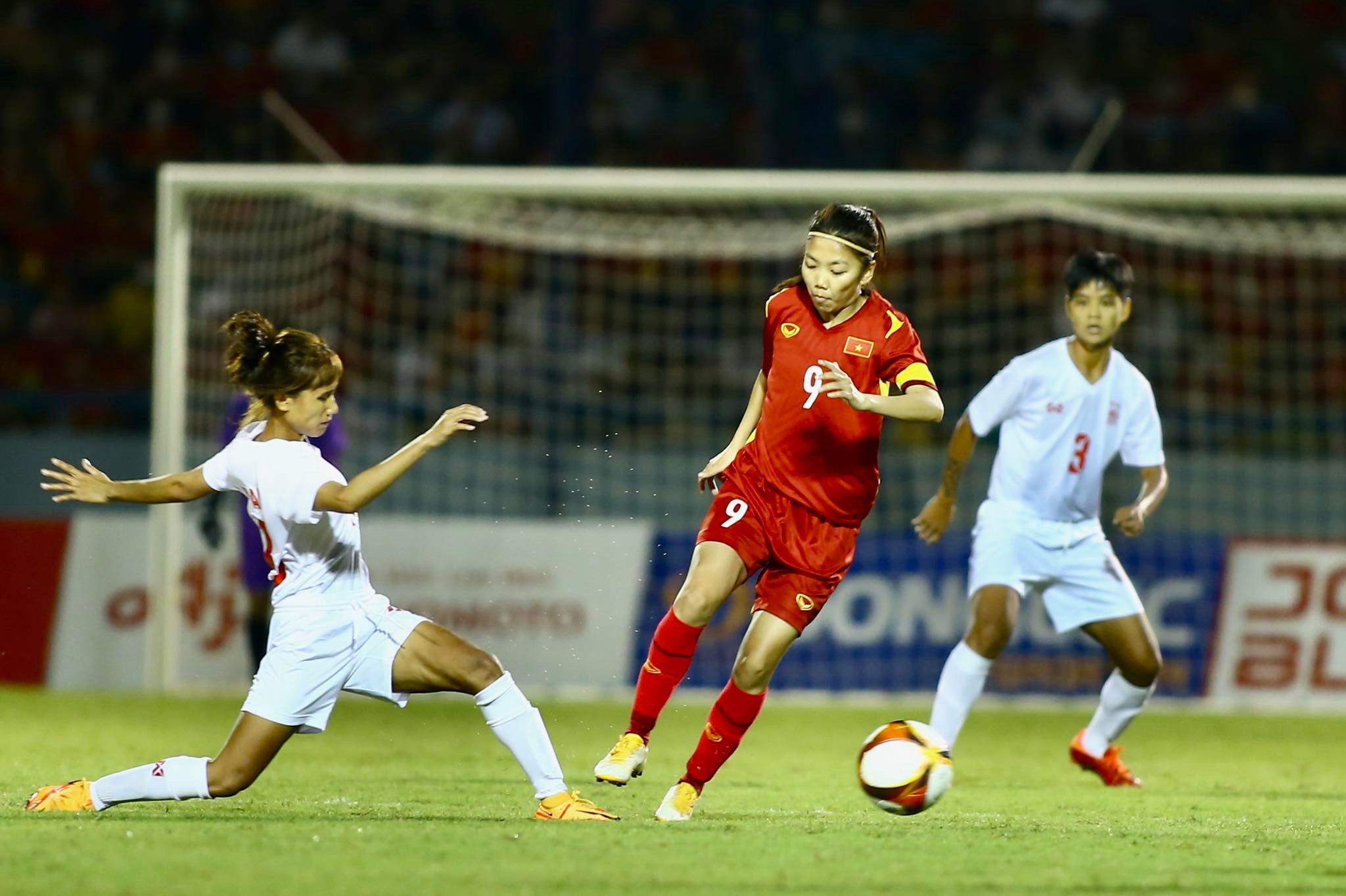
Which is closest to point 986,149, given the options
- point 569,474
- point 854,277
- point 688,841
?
A: point 569,474

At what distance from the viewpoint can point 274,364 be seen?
517cm

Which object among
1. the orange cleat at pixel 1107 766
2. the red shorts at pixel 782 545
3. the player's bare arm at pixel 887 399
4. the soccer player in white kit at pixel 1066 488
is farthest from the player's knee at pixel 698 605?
the orange cleat at pixel 1107 766

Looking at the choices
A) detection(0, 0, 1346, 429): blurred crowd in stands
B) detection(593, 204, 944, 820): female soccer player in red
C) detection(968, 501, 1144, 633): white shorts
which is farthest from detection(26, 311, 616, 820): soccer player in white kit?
detection(0, 0, 1346, 429): blurred crowd in stands

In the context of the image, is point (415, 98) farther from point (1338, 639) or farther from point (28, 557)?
point (1338, 639)

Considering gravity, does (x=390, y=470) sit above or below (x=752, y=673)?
above

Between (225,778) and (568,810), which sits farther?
(568,810)

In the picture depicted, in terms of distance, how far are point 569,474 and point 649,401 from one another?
6.21 feet

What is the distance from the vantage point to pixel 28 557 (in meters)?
12.0

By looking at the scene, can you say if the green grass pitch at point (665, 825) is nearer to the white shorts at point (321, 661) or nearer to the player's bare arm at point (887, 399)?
the white shorts at point (321, 661)

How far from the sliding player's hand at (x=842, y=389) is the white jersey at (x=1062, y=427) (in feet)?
6.57

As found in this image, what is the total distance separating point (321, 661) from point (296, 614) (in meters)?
0.16

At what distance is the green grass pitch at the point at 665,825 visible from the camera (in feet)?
14.2

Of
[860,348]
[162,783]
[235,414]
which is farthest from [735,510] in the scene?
[235,414]

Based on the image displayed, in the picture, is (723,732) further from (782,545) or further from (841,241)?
(841,241)
